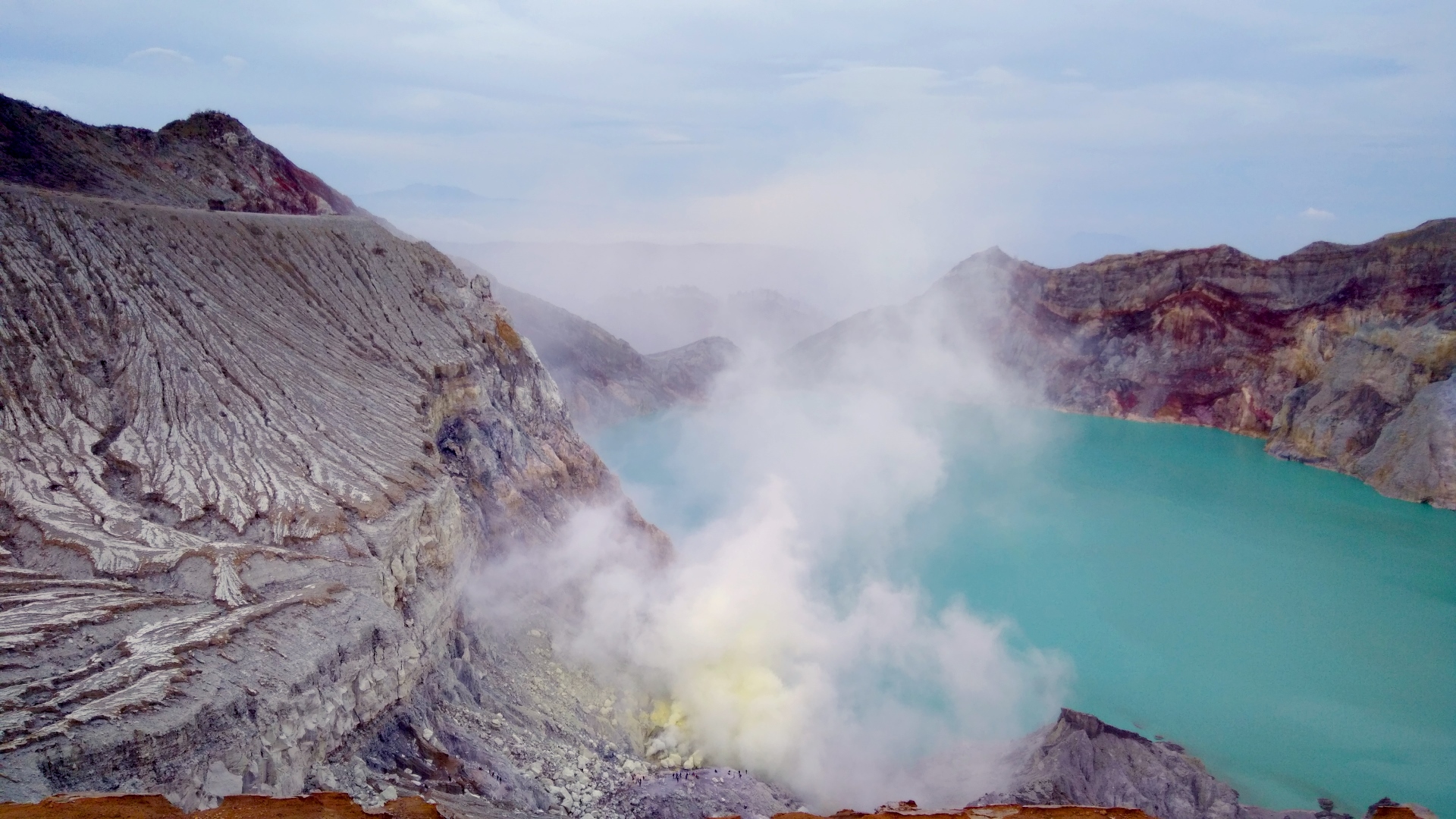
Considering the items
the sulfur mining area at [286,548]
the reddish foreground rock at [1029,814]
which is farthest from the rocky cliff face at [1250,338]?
the reddish foreground rock at [1029,814]

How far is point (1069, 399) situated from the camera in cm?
5525

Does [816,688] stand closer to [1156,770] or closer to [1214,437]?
[1156,770]

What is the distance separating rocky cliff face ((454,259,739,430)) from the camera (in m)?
48.7

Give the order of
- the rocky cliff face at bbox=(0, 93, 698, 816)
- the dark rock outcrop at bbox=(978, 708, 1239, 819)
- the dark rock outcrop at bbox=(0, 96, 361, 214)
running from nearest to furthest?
the rocky cliff face at bbox=(0, 93, 698, 816) → the dark rock outcrop at bbox=(978, 708, 1239, 819) → the dark rock outcrop at bbox=(0, 96, 361, 214)

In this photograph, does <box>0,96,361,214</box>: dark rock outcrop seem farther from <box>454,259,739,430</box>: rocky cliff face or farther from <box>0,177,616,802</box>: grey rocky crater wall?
<box>454,259,739,430</box>: rocky cliff face

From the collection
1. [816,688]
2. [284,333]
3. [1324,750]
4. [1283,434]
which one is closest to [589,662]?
[816,688]

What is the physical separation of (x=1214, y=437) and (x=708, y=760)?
137 feet

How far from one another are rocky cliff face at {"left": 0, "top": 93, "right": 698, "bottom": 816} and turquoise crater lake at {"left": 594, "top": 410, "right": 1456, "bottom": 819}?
41.6ft

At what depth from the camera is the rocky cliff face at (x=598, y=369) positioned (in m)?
48.7

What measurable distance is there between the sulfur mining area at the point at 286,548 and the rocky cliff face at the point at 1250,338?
103 ft

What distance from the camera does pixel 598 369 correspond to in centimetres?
5162

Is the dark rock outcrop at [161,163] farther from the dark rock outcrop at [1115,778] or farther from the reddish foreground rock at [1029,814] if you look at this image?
the dark rock outcrop at [1115,778]

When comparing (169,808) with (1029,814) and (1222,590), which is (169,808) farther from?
(1222,590)

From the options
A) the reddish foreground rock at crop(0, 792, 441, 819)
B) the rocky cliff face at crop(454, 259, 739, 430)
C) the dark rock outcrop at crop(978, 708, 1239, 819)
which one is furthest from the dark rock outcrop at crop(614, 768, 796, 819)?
the rocky cliff face at crop(454, 259, 739, 430)
